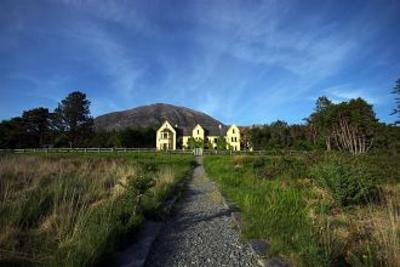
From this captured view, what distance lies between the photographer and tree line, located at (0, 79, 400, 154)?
58750mm

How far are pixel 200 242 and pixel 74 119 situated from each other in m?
89.0

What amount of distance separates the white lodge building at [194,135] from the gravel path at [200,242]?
70.6 m

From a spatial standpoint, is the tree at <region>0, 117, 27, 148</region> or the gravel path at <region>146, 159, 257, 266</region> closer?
the gravel path at <region>146, 159, 257, 266</region>

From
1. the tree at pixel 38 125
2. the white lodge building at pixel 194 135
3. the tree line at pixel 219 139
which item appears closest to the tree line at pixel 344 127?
the tree line at pixel 219 139

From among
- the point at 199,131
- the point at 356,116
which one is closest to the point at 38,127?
the point at 199,131

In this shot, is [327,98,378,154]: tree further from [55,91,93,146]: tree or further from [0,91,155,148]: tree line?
[55,91,93,146]: tree

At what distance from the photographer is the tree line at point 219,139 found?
5875cm

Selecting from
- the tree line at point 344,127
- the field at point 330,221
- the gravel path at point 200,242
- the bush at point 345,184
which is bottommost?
the gravel path at point 200,242

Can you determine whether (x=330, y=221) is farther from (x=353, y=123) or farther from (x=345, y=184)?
(x=353, y=123)

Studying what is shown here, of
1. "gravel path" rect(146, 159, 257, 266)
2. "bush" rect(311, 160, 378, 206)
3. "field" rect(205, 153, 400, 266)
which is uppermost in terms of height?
"bush" rect(311, 160, 378, 206)

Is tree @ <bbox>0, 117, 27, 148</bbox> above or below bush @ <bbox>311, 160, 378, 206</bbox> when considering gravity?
above

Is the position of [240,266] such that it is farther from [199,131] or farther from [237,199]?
[199,131]

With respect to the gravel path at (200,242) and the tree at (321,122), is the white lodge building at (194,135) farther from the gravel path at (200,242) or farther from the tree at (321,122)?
the gravel path at (200,242)

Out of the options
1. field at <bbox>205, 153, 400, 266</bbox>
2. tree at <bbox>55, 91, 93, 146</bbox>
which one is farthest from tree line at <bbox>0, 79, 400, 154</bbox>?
field at <bbox>205, 153, 400, 266</bbox>
